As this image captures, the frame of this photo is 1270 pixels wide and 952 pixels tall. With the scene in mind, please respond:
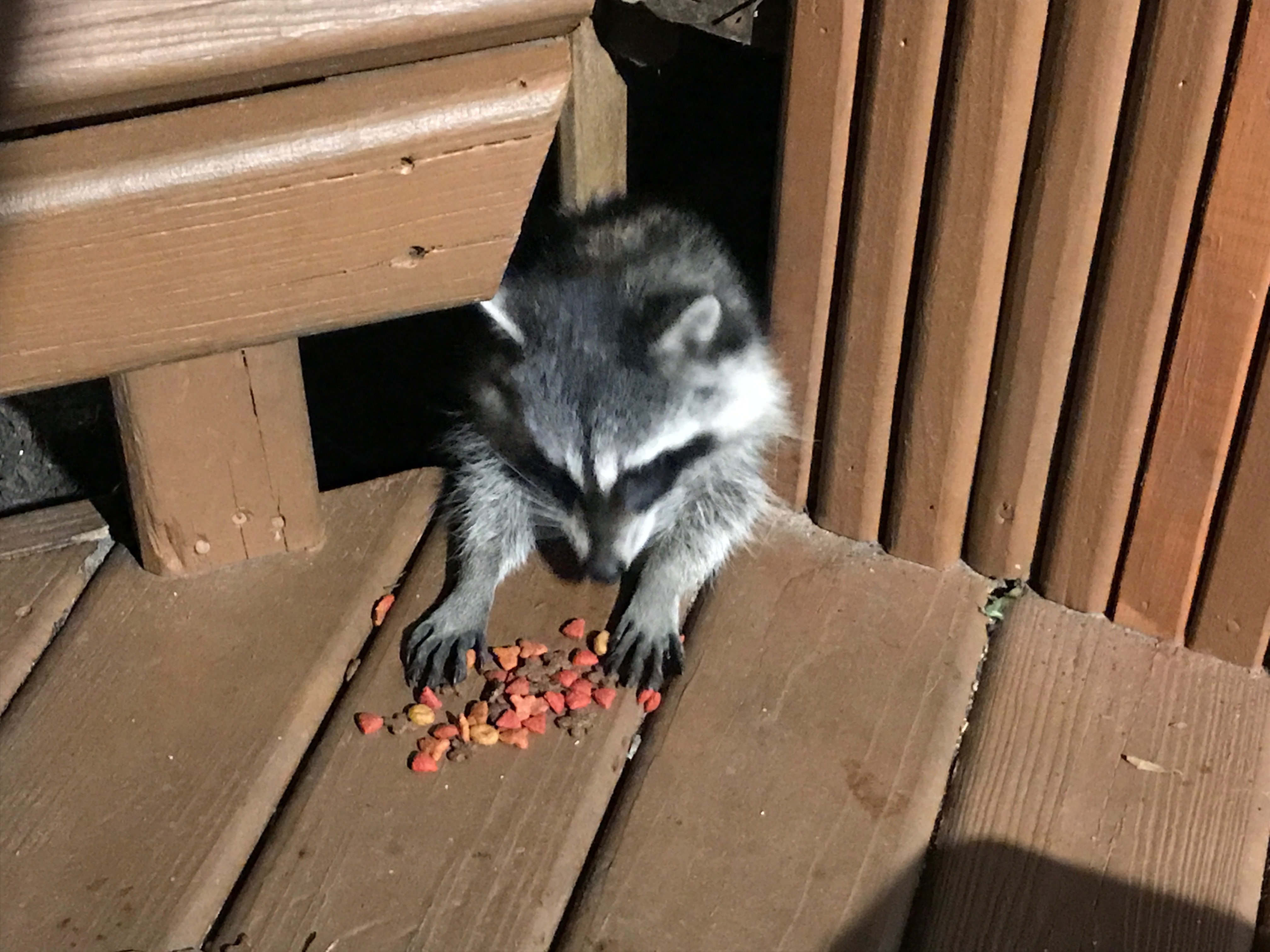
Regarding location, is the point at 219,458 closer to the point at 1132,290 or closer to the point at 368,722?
the point at 368,722

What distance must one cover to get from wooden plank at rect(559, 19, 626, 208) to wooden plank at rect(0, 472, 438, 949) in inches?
21.7

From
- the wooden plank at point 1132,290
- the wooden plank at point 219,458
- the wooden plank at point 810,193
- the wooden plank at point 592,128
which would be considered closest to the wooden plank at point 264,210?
the wooden plank at point 219,458

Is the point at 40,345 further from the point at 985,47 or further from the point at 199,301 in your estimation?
the point at 985,47

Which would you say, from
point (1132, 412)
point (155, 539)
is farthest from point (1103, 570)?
point (155, 539)

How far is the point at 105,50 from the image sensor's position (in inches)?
51.4

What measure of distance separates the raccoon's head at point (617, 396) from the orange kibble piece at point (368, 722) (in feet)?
1.13

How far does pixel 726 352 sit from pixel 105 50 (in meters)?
0.87

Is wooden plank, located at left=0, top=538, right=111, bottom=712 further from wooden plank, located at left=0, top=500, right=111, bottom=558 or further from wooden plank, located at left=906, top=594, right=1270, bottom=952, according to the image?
wooden plank, located at left=906, top=594, right=1270, bottom=952

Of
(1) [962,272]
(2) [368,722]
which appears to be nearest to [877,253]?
(1) [962,272]

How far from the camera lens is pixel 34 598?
6.35ft

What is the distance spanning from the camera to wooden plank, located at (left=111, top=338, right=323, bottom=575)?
→ 181cm

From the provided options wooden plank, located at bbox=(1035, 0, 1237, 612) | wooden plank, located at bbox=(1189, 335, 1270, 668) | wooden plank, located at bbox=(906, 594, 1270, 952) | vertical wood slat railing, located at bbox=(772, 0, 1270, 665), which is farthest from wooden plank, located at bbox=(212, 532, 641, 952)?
wooden plank, located at bbox=(1189, 335, 1270, 668)

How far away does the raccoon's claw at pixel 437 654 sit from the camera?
1841mm

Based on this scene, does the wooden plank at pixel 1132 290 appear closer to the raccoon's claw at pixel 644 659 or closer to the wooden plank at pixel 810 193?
the wooden plank at pixel 810 193
